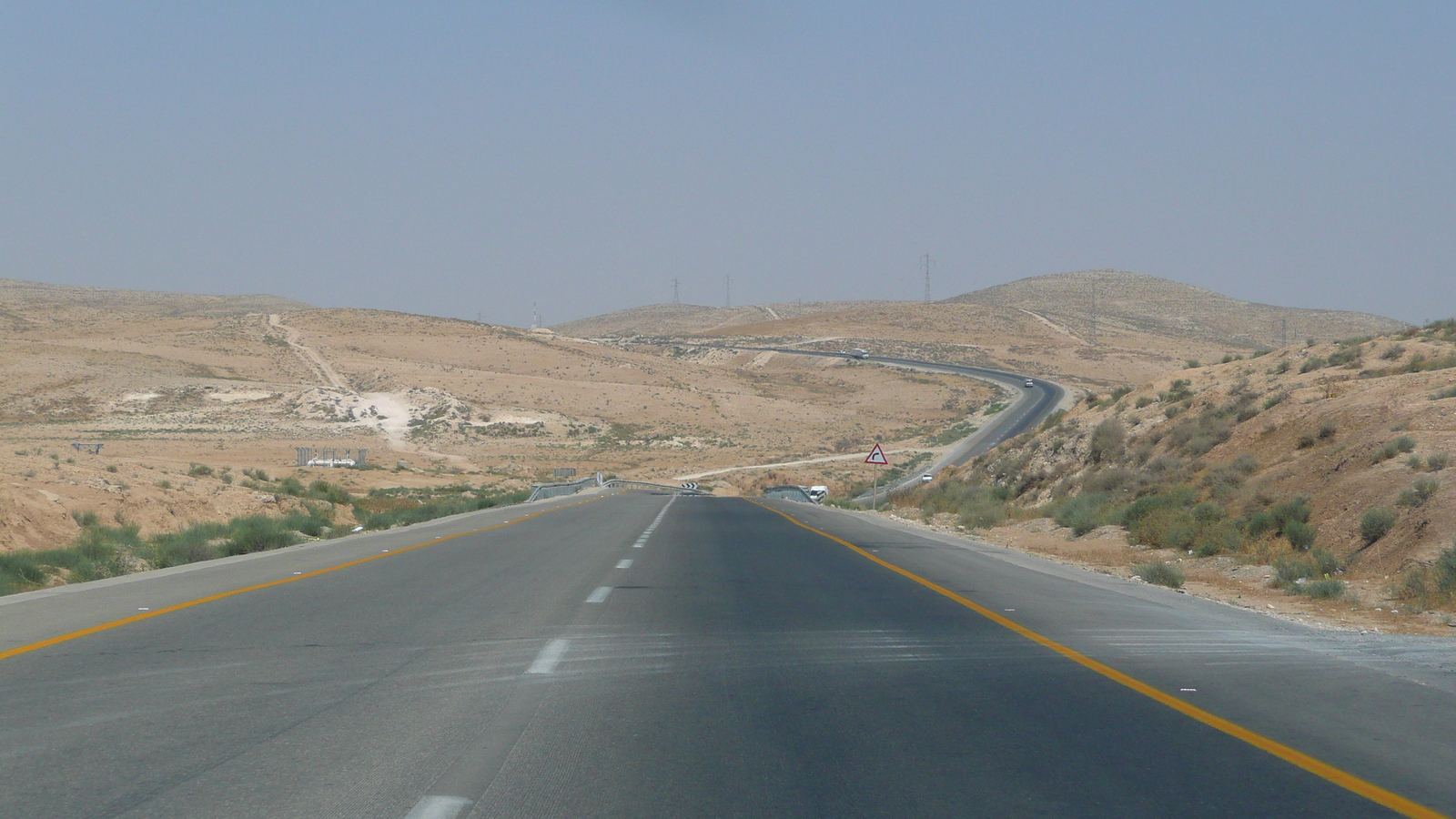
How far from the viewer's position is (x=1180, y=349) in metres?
163

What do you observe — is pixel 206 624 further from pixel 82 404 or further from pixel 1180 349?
pixel 1180 349

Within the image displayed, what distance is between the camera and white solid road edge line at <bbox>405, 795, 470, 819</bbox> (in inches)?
192

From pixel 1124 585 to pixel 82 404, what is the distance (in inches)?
4117

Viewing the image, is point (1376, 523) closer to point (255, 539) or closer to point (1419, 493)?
point (1419, 493)

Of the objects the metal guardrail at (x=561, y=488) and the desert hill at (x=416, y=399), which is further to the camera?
the desert hill at (x=416, y=399)

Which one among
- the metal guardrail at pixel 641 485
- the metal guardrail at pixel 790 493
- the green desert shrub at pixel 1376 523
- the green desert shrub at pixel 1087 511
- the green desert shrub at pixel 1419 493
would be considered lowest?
the metal guardrail at pixel 641 485

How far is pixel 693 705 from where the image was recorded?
7.14 meters

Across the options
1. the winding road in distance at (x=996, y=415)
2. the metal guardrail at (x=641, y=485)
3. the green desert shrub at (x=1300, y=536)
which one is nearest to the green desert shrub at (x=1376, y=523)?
the green desert shrub at (x=1300, y=536)

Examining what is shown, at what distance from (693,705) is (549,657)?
200 cm

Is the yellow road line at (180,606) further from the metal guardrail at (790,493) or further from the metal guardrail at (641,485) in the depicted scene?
the metal guardrail at (641,485)

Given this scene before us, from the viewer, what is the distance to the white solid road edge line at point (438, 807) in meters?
4.89

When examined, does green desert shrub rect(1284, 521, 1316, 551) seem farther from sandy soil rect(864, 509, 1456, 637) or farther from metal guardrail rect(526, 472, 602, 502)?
metal guardrail rect(526, 472, 602, 502)

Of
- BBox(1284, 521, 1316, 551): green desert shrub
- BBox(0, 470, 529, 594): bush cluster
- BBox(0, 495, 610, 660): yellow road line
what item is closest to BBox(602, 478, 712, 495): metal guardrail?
BBox(0, 470, 529, 594): bush cluster

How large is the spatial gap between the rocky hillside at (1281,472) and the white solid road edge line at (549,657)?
999 centimetres
